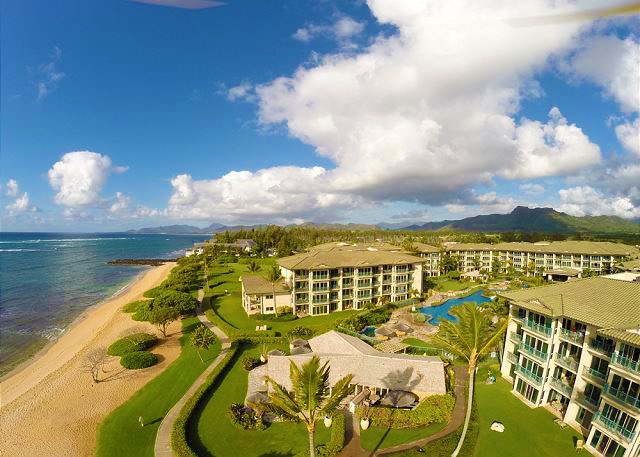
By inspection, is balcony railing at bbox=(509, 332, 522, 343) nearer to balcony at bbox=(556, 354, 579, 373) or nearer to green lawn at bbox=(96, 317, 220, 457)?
balcony at bbox=(556, 354, 579, 373)

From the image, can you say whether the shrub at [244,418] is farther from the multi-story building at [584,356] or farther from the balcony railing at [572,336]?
the balcony railing at [572,336]

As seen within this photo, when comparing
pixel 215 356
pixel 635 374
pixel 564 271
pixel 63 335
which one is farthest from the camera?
pixel 564 271

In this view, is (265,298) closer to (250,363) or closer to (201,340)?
(201,340)

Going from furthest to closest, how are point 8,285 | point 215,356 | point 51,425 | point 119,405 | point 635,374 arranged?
point 8,285 → point 215,356 → point 119,405 → point 51,425 → point 635,374

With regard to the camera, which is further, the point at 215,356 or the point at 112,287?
the point at 112,287

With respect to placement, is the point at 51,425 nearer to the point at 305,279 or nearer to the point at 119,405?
the point at 119,405

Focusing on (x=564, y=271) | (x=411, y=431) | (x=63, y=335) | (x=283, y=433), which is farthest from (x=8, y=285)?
(x=564, y=271)
